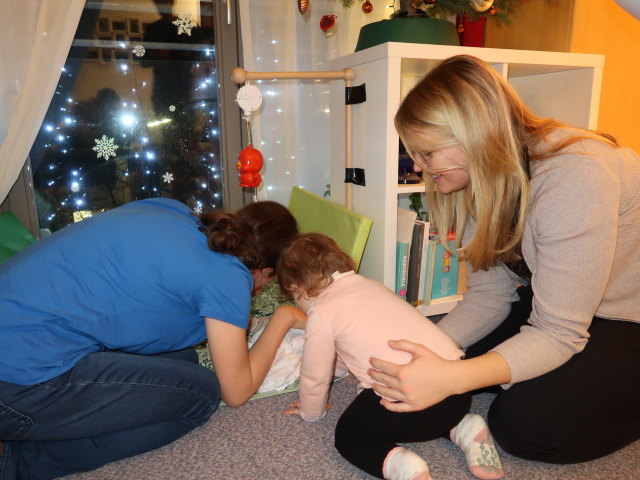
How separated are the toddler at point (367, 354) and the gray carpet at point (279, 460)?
5 cm

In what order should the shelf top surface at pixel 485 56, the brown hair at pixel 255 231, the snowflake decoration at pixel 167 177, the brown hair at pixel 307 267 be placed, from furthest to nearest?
the snowflake decoration at pixel 167 177 < the shelf top surface at pixel 485 56 < the brown hair at pixel 307 267 < the brown hair at pixel 255 231

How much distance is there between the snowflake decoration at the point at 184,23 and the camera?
2.11 m

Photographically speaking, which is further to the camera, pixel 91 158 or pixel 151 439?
pixel 91 158

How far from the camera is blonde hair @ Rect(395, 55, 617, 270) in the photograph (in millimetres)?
948

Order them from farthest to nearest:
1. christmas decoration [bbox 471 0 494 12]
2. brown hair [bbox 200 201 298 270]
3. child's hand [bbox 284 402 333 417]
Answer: christmas decoration [bbox 471 0 494 12]
child's hand [bbox 284 402 333 417]
brown hair [bbox 200 201 298 270]

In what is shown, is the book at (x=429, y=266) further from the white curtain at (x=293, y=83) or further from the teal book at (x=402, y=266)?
the white curtain at (x=293, y=83)

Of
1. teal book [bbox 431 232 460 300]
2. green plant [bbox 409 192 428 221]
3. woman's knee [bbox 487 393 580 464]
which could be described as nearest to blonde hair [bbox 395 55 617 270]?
woman's knee [bbox 487 393 580 464]

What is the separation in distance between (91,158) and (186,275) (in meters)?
1.36

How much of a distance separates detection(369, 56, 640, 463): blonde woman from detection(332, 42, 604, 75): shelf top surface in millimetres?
512

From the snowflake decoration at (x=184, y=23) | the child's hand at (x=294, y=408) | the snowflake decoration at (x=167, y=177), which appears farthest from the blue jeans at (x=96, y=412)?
the snowflake decoration at (x=184, y=23)

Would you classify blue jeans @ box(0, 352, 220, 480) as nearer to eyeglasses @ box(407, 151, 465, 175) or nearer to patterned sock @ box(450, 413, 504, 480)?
patterned sock @ box(450, 413, 504, 480)

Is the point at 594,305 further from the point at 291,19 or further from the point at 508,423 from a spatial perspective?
the point at 291,19

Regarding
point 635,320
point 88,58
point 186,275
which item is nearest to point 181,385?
point 186,275

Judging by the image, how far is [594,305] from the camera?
960 millimetres
